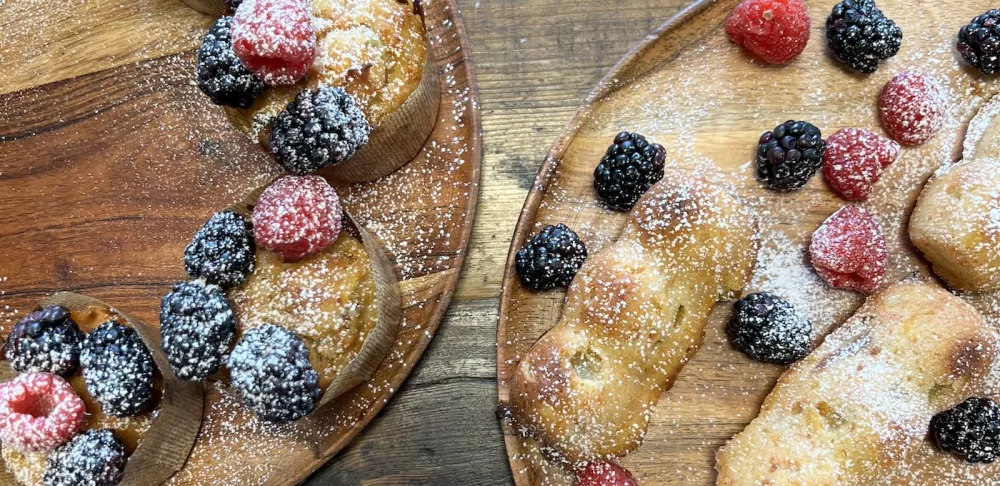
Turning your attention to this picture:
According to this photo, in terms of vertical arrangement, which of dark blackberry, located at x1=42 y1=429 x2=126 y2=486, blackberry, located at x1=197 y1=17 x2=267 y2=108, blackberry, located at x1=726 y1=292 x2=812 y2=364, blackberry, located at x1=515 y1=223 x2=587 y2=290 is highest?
blackberry, located at x1=197 y1=17 x2=267 y2=108

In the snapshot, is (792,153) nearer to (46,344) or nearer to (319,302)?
(319,302)

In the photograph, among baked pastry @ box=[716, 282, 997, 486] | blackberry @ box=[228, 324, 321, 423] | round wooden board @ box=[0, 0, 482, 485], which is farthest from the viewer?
round wooden board @ box=[0, 0, 482, 485]

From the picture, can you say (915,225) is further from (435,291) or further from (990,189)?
(435,291)

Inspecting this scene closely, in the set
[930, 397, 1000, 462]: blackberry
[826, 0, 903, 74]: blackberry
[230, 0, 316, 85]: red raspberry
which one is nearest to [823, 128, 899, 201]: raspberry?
[826, 0, 903, 74]: blackberry

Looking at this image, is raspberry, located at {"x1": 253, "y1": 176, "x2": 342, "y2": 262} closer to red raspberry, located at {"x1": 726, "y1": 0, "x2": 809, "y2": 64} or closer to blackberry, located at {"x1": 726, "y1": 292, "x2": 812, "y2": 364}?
blackberry, located at {"x1": 726, "y1": 292, "x2": 812, "y2": 364}

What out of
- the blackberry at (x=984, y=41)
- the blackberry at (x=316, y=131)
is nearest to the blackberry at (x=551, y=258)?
the blackberry at (x=316, y=131)

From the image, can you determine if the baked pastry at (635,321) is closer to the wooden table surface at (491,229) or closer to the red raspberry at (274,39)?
the wooden table surface at (491,229)

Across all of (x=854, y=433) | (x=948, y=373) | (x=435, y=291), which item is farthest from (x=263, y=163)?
(x=948, y=373)
